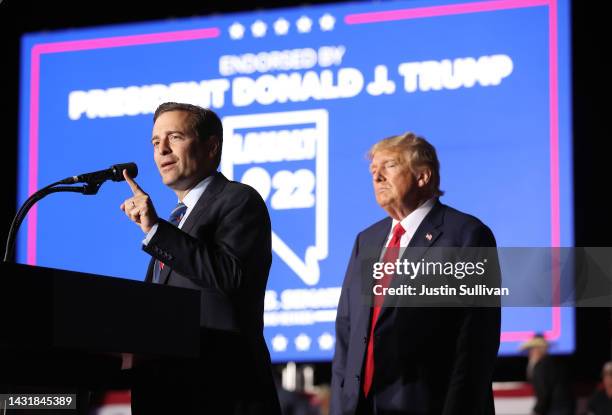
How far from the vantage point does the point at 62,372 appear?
90.7 inches

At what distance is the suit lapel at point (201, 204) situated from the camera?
256cm

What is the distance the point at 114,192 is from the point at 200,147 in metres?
2.85

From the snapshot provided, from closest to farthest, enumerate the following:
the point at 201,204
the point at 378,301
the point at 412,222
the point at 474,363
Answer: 1. the point at 201,204
2. the point at 474,363
3. the point at 378,301
4. the point at 412,222

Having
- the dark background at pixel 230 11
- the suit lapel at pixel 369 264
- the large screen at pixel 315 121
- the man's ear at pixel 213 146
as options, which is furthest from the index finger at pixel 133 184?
the dark background at pixel 230 11

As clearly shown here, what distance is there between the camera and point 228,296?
2430 mm

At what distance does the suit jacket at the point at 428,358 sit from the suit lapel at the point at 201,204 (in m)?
0.67

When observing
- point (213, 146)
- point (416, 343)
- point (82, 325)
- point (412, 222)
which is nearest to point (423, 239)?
point (412, 222)

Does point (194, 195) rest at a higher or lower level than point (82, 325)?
higher

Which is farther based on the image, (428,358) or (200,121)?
(428,358)

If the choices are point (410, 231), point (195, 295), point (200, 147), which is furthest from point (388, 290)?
point (195, 295)

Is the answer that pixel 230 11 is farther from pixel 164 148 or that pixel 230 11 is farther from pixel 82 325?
pixel 82 325

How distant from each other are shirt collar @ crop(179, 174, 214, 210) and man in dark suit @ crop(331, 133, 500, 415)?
66cm

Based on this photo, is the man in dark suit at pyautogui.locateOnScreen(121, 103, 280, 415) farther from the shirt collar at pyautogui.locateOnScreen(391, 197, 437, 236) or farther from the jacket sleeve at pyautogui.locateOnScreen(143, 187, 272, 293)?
the shirt collar at pyautogui.locateOnScreen(391, 197, 437, 236)

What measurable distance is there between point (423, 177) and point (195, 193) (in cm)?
87
